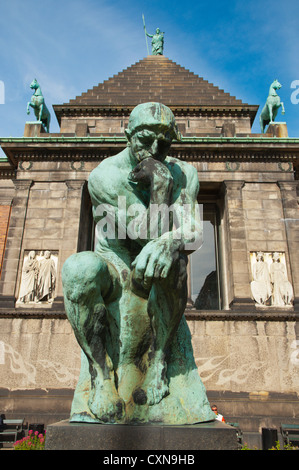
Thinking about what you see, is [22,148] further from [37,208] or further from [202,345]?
[202,345]

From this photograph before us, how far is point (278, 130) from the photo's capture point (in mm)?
17422

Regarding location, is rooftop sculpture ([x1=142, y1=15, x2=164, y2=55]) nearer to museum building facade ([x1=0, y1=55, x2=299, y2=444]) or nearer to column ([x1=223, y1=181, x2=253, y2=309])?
museum building facade ([x1=0, y1=55, x2=299, y2=444])

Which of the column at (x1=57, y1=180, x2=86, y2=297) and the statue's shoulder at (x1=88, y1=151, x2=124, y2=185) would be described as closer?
the statue's shoulder at (x1=88, y1=151, x2=124, y2=185)

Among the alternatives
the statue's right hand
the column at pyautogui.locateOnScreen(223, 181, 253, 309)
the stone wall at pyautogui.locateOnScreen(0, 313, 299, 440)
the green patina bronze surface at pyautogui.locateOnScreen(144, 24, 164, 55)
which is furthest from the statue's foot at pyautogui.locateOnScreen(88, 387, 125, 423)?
the green patina bronze surface at pyautogui.locateOnScreen(144, 24, 164, 55)

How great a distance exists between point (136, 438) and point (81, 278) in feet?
3.44

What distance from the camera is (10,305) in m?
13.9

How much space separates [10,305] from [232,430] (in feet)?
41.7

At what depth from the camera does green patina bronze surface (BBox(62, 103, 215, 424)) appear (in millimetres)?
2617

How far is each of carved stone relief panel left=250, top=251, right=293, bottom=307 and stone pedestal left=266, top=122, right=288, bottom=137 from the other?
5.79 m

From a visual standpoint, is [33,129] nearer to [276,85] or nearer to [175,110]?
[175,110]

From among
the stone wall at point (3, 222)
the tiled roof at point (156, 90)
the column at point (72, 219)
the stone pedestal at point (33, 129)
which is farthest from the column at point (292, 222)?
the stone wall at point (3, 222)

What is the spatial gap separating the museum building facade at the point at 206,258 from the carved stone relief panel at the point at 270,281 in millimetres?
39

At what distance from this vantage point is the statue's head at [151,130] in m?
3.07
